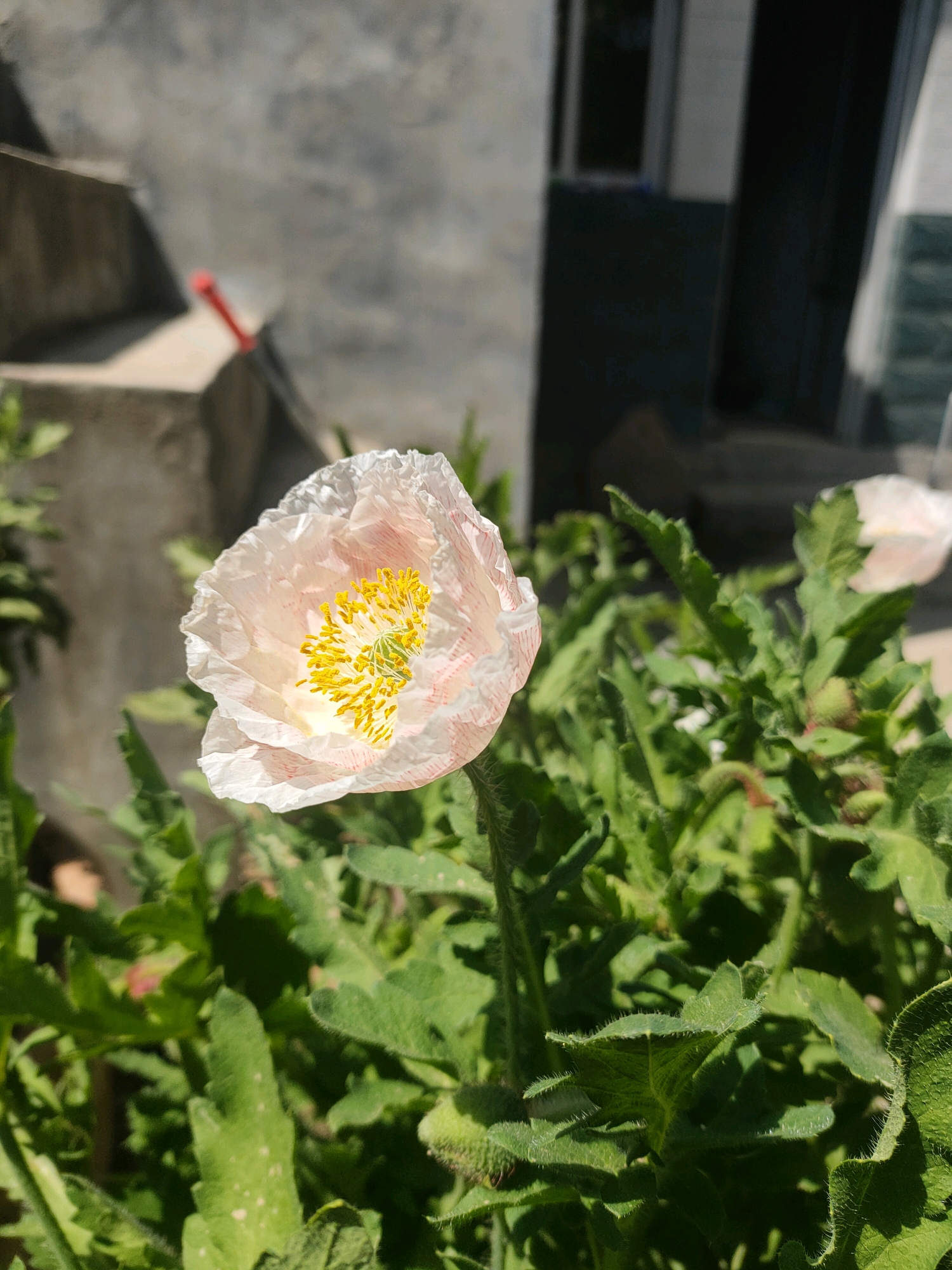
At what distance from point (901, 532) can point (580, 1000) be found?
672mm

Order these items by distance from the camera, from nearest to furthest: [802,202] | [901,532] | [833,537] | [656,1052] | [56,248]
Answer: [656,1052] → [833,537] → [901,532] → [56,248] → [802,202]

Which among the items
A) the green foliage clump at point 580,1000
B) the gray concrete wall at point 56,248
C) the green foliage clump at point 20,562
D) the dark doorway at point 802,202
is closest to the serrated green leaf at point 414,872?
the green foliage clump at point 580,1000

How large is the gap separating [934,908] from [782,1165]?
262 millimetres

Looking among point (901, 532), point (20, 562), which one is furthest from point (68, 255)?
point (901, 532)

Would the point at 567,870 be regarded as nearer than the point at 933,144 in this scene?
Yes

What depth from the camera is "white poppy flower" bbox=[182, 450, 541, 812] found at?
0.54 metres

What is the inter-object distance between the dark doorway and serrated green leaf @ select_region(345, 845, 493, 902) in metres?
5.62

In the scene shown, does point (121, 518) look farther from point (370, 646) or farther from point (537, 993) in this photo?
point (537, 993)

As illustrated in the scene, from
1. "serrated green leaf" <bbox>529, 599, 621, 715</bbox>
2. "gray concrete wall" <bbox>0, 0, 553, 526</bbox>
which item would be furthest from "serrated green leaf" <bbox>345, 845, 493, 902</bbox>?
"gray concrete wall" <bbox>0, 0, 553, 526</bbox>

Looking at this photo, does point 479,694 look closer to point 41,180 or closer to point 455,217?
point 41,180

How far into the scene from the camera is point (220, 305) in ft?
7.61

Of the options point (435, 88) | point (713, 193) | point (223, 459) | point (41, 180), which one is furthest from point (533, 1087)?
point (713, 193)

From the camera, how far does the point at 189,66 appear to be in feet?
8.34

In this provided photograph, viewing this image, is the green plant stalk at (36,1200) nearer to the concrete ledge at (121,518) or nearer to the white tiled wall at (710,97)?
the concrete ledge at (121,518)
